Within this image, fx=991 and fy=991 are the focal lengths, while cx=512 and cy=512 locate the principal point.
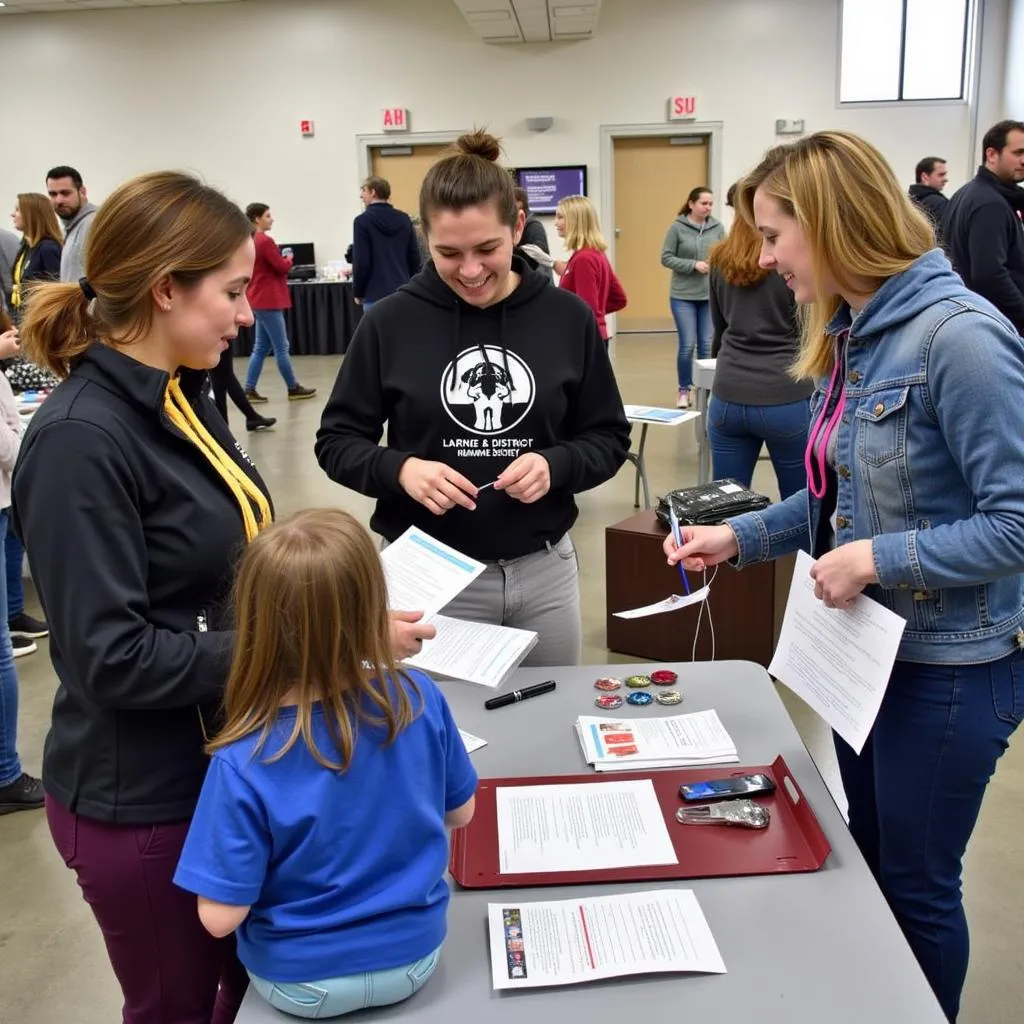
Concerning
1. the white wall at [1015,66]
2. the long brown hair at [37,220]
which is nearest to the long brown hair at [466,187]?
the long brown hair at [37,220]

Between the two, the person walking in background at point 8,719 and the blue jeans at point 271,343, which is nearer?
the person walking in background at point 8,719

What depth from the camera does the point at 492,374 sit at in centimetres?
177

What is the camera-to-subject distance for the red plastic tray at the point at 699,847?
3.99 ft

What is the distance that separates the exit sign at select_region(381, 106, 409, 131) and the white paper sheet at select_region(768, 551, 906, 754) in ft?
34.4

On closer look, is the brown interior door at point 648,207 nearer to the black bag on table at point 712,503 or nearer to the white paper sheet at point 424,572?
the black bag on table at point 712,503

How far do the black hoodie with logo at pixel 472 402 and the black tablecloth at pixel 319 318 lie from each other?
8.89 metres

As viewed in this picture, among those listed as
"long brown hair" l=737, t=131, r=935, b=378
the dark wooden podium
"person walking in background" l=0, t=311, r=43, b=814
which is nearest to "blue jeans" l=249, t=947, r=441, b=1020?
"long brown hair" l=737, t=131, r=935, b=378

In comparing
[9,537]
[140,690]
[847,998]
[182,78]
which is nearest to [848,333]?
[847,998]

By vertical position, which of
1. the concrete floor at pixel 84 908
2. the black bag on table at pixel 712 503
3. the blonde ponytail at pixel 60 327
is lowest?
the concrete floor at pixel 84 908

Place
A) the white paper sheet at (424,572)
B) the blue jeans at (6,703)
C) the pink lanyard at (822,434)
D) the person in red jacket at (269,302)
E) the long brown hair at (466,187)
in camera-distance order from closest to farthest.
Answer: the pink lanyard at (822,434) < the white paper sheet at (424,572) < the long brown hair at (466,187) < the blue jeans at (6,703) < the person in red jacket at (269,302)

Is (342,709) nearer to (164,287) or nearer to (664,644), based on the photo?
(164,287)

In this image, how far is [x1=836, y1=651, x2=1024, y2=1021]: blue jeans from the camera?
1287mm

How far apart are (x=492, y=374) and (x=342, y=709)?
0.90 metres

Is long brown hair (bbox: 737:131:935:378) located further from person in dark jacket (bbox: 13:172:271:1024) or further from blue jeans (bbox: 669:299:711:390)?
blue jeans (bbox: 669:299:711:390)
